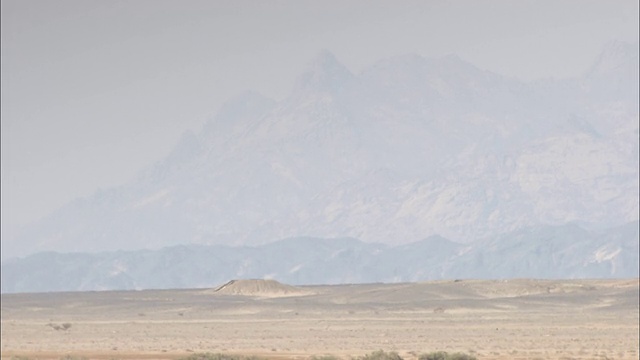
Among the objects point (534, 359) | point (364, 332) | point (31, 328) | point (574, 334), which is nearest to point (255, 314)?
point (31, 328)

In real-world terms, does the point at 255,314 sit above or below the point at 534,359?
above

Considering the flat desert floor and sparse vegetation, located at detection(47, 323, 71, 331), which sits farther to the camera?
sparse vegetation, located at detection(47, 323, 71, 331)

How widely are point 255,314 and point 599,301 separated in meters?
41.4

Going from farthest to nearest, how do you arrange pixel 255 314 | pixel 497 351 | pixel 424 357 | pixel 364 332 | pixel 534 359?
pixel 255 314 < pixel 364 332 < pixel 497 351 < pixel 534 359 < pixel 424 357

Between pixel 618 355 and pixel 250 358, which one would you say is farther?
pixel 618 355

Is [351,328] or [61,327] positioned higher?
[61,327]

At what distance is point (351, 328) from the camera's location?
134m

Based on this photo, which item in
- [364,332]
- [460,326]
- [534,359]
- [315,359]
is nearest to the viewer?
[315,359]

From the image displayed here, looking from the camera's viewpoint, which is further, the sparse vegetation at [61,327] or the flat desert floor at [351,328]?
the sparse vegetation at [61,327]

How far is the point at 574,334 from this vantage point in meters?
116

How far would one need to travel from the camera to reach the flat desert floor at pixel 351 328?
96.9m

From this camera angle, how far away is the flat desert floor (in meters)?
96.9

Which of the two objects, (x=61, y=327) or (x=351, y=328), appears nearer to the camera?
(x=351, y=328)

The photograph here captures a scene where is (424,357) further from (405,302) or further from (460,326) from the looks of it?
(405,302)
